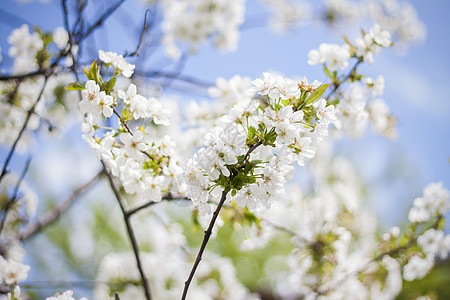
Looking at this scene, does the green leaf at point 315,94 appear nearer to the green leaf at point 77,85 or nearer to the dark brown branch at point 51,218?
the green leaf at point 77,85

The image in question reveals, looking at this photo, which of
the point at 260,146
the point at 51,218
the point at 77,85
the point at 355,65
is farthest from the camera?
the point at 51,218

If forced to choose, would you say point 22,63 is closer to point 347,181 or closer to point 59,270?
point 347,181

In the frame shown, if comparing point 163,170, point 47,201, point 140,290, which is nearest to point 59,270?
point 47,201

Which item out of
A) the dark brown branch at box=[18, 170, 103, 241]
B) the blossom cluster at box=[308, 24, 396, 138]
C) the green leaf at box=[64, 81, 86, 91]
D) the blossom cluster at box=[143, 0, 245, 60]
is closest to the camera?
the green leaf at box=[64, 81, 86, 91]

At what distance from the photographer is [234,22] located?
10.1ft

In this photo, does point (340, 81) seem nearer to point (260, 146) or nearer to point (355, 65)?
point (355, 65)

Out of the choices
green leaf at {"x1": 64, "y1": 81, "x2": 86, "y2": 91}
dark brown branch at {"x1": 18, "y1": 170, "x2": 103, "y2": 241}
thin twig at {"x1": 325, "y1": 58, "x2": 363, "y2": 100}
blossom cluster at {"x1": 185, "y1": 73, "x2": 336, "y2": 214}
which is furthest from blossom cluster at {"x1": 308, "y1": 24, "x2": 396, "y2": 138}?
dark brown branch at {"x1": 18, "y1": 170, "x2": 103, "y2": 241}

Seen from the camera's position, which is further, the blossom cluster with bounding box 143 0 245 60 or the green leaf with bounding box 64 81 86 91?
the blossom cluster with bounding box 143 0 245 60

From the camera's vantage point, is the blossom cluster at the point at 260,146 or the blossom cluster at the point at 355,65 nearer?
the blossom cluster at the point at 260,146

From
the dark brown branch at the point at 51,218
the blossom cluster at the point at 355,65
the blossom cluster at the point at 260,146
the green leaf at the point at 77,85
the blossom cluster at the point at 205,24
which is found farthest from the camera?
the blossom cluster at the point at 205,24

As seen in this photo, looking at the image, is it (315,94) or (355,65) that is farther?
(355,65)

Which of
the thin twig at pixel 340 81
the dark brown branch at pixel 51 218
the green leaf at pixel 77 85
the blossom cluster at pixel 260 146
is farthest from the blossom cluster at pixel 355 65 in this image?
the dark brown branch at pixel 51 218

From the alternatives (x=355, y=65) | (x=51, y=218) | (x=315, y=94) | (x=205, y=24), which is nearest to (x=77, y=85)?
(x=315, y=94)

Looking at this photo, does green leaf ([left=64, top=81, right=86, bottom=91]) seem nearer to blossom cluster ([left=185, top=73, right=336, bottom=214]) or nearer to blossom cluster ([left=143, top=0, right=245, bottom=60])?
blossom cluster ([left=185, top=73, right=336, bottom=214])
